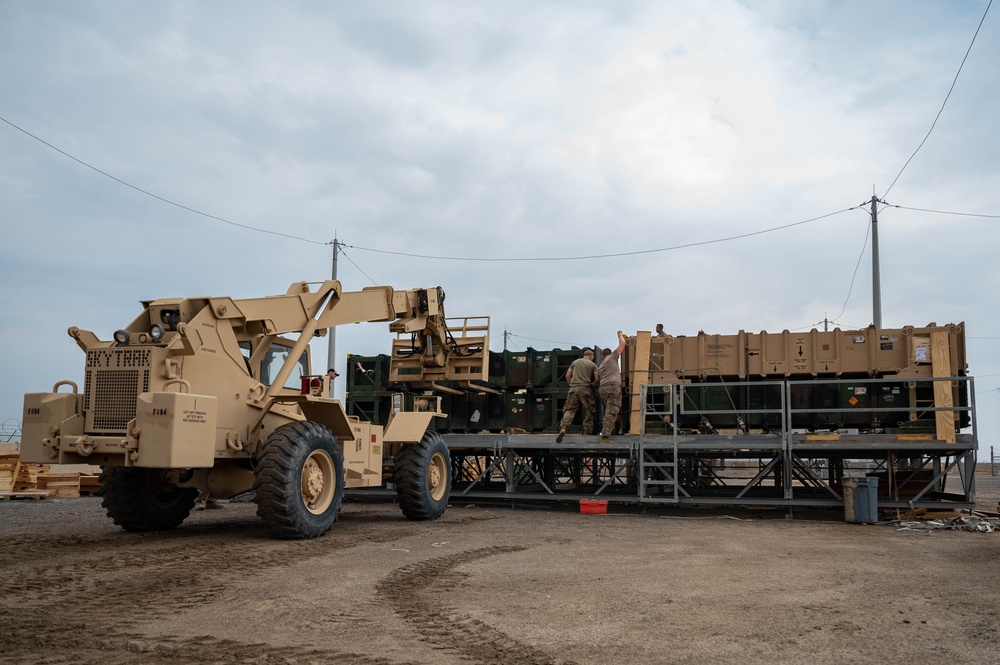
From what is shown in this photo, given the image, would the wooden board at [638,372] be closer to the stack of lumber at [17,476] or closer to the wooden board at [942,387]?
the wooden board at [942,387]

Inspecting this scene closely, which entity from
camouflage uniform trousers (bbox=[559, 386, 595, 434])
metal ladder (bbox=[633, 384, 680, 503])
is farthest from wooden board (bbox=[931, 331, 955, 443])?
camouflage uniform trousers (bbox=[559, 386, 595, 434])

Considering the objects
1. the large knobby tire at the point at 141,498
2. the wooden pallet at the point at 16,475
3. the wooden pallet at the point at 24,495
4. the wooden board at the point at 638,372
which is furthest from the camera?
the wooden pallet at the point at 16,475

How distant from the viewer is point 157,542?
1066 cm

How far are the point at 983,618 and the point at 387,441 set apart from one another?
942 centimetres

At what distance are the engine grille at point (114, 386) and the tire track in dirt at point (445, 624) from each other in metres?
3.87

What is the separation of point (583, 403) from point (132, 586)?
37.1 ft

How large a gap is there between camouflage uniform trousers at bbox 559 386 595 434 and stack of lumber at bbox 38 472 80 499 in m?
12.5

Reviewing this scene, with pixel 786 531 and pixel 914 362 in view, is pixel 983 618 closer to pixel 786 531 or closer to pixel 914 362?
pixel 786 531

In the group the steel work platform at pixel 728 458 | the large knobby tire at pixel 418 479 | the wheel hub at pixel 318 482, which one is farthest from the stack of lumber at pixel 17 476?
the wheel hub at pixel 318 482

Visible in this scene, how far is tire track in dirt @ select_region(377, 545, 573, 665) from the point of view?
5.37 metres

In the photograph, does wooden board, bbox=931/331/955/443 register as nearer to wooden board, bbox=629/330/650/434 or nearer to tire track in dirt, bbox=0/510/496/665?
wooden board, bbox=629/330/650/434

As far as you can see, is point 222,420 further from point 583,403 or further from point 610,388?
point 583,403

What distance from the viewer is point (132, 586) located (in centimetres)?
756

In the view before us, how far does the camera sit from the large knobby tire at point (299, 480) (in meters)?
10.5
